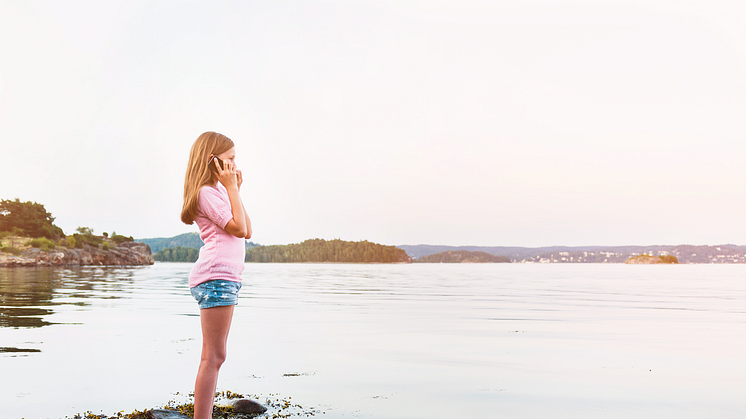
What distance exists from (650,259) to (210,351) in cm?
20551

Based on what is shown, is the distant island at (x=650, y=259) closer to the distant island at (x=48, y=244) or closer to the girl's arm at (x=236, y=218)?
the distant island at (x=48, y=244)

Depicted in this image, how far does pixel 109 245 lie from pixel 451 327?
135859 millimetres

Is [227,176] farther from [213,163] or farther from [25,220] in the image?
[25,220]

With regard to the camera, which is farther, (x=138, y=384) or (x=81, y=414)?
(x=138, y=384)

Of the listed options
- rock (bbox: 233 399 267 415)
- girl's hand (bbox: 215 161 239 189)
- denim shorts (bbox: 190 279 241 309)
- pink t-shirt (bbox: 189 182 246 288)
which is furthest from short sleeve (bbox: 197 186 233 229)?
rock (bbox: 233 399 267 415)

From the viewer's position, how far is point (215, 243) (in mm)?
4164

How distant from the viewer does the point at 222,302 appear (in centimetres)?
411

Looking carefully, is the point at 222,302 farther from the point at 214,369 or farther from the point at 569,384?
the point at 569,384

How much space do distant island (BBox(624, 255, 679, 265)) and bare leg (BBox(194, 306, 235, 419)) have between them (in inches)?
7834

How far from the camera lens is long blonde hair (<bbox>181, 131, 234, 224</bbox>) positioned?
13.9 feet

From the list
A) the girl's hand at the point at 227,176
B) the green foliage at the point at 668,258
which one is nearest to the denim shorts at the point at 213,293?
the girl's hand at the point at 227,176

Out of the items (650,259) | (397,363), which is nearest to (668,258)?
(650,259)

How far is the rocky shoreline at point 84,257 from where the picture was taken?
274 ft

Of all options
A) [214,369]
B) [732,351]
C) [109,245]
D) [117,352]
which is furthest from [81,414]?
[109,245]
